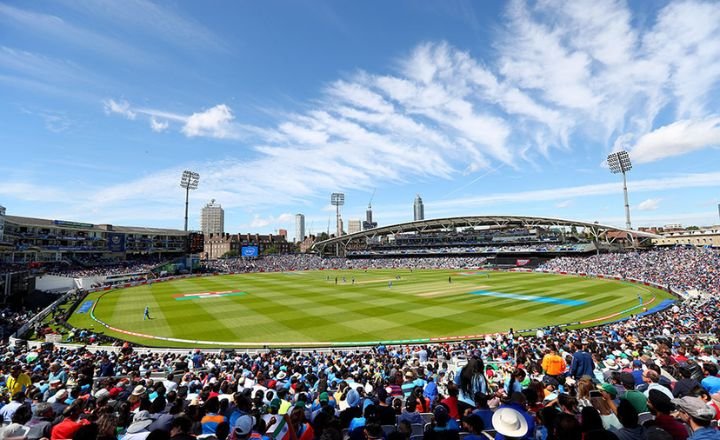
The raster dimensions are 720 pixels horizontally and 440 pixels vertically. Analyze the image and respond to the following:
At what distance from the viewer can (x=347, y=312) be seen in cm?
2966

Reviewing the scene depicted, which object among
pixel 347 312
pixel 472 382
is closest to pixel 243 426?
pixel 472 382

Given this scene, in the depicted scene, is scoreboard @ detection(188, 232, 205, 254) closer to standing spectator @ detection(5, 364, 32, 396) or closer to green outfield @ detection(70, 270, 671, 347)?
green outfield @ detection(70, 270, 671, 347)

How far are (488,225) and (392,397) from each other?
311ft

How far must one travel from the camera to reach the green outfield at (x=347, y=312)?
22672 mm

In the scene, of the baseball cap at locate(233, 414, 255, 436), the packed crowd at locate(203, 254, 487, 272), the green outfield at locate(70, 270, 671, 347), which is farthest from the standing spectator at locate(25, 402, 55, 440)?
the packed crowd at locate(203, 254, 487, 272)

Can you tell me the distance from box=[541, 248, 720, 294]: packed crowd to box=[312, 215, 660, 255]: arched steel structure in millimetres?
14743

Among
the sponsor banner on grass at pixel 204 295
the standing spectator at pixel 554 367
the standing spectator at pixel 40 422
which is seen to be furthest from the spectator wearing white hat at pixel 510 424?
→ the sponsor banner on grass at pixel 204 295

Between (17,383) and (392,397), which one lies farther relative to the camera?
(17,383)

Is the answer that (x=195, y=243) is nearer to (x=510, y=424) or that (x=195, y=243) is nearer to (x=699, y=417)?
(x=510, y=424)

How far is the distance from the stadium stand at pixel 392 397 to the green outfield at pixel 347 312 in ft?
16.0

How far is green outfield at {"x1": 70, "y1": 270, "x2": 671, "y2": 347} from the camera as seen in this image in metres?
22.7

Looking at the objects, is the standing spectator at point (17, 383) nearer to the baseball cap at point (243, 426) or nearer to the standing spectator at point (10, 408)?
the standing spectator at point (10, 408)

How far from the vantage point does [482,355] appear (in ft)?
48.9

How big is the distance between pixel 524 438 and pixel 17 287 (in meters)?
49.8
